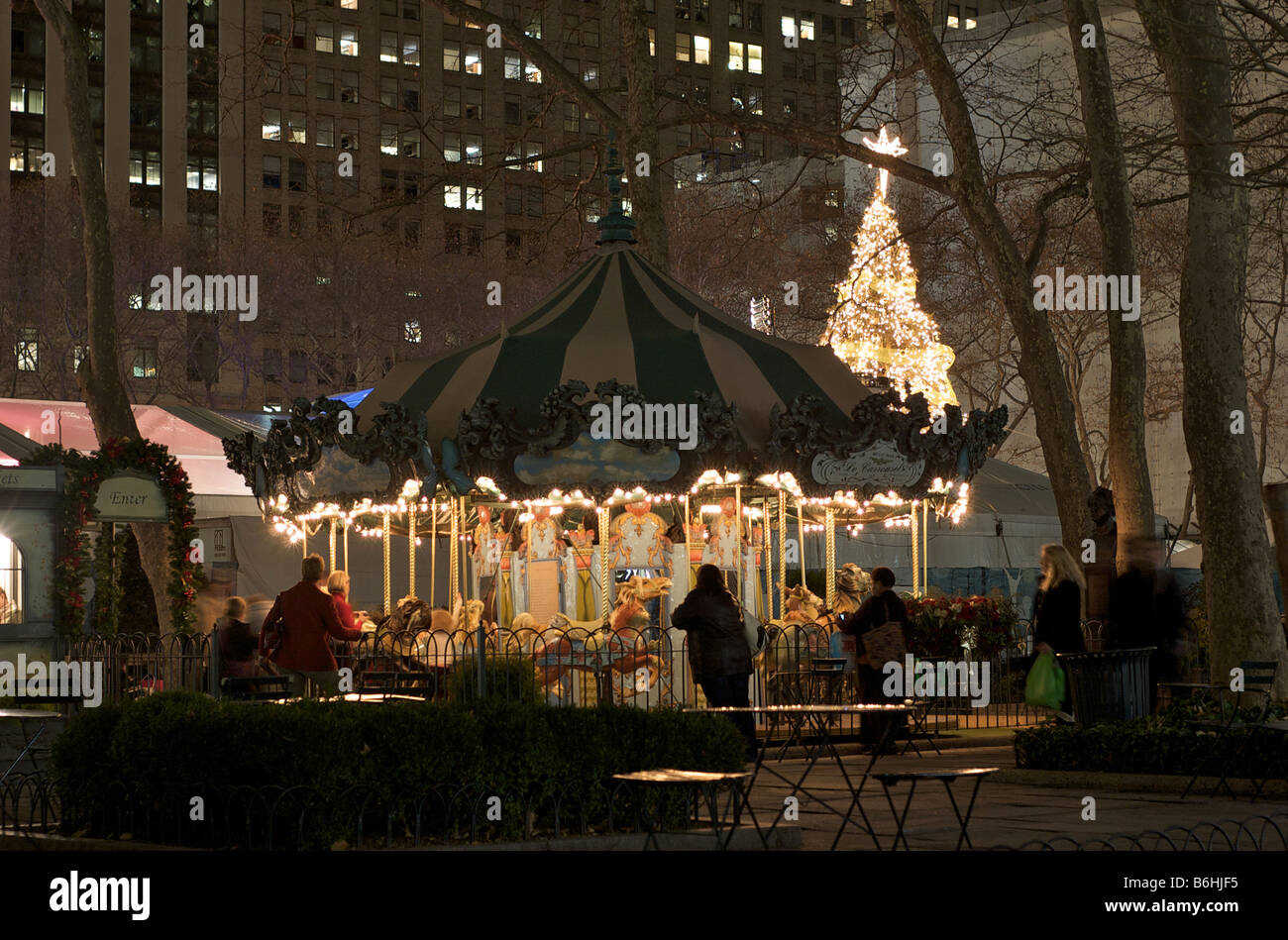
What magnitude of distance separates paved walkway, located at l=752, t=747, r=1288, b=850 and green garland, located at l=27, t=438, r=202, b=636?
761 cm

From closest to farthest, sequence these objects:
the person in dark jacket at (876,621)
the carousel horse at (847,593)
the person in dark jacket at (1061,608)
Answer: the person in dark jacket at (1061,608) → the person in dark jacket at (876,621) → the carousel horse at (847,593)

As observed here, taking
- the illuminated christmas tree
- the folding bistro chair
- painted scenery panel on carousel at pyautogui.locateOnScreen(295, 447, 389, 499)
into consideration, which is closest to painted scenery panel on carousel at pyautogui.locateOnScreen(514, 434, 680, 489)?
painted scenery panel on carousel at pyautogui.locateOnScreen(295, 447, 389, 499)

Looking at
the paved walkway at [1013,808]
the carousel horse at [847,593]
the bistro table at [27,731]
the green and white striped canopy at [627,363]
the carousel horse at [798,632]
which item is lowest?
the paved walkway at [1013,808]

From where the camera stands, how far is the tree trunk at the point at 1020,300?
23453 mm

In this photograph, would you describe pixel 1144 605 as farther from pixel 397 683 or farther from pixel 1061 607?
pixel 397 683

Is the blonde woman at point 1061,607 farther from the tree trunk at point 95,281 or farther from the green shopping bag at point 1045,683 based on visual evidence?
the tree trunk at point 95,281

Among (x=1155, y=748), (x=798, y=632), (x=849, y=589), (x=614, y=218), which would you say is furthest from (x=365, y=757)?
(x=849, y=589)

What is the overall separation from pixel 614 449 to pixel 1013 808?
549cm

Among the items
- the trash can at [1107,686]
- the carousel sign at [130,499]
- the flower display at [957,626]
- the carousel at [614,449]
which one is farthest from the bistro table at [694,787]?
the flower display at [957,626]

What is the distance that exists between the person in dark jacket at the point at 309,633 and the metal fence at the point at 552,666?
390 mm

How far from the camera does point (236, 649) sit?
17672 millimetres

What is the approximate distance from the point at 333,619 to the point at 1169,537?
71.5 feet
